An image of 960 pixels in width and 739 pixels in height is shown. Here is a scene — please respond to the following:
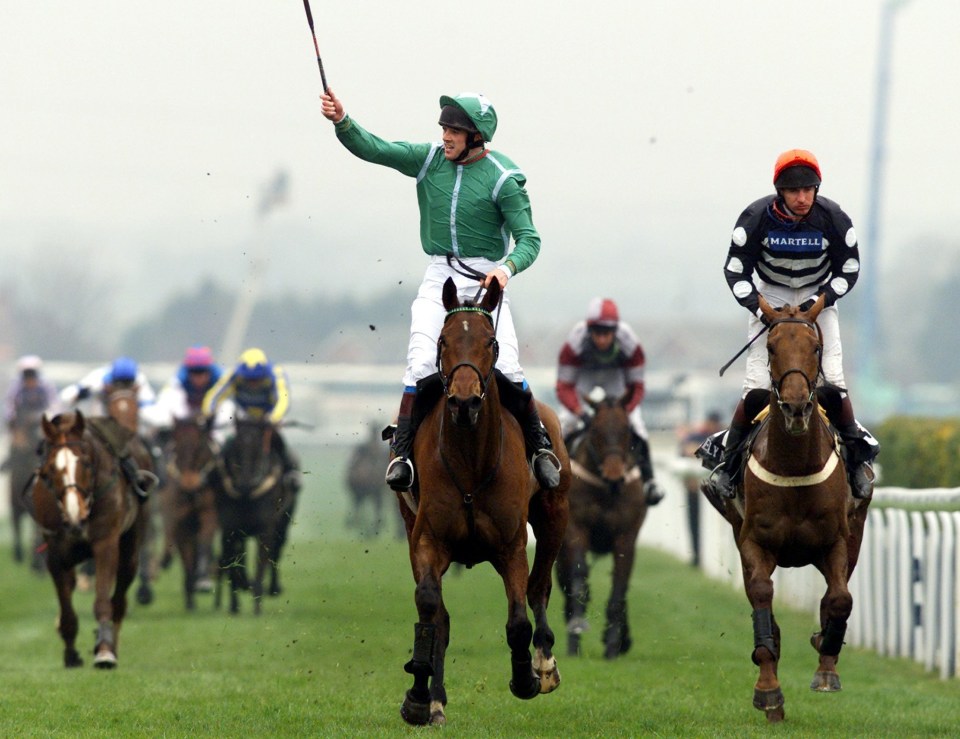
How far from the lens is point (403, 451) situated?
8648mm

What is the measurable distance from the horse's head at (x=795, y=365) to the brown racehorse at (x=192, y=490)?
1044 centimetres

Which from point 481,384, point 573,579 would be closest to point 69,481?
point 573,579

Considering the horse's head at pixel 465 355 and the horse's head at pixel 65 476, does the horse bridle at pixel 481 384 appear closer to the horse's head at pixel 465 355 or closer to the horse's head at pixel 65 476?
the horse's head at pixel 465 355

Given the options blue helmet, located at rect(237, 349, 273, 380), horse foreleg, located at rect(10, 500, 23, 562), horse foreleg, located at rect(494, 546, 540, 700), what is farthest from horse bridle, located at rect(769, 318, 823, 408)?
horse foreleg, located at rect(10, 500, 23, 562)

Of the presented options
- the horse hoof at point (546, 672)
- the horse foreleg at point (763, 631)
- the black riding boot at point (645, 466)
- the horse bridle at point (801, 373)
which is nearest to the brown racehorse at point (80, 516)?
the horse hoof at point (546, 672)

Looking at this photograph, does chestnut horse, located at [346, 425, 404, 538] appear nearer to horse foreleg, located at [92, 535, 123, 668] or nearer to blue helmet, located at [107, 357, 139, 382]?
blue helmet, located at [107, 357, 139, 382]

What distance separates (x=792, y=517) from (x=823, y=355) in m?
1.00

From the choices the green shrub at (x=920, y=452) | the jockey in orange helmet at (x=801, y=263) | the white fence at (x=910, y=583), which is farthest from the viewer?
the green shrub at (x=920, y=452)

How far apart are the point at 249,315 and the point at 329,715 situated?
6200cm

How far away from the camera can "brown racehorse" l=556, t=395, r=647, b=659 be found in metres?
13.8

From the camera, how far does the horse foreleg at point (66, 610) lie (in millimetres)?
12141

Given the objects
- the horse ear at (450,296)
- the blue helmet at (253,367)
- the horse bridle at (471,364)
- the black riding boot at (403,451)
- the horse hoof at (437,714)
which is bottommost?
the horse hoof at (437,714)

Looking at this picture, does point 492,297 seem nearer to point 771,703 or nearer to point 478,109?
point 478,109

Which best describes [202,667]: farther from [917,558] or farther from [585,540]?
[917,558]
